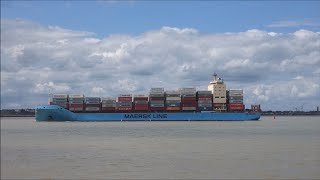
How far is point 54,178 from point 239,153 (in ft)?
45.6

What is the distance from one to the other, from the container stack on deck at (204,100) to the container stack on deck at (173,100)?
4612mm

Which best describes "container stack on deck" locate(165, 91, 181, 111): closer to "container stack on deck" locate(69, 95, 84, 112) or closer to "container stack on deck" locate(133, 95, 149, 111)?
"container stack on deck" locate(133, 95, 149, 111)

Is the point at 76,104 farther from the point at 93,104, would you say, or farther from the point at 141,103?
the point at 141,103

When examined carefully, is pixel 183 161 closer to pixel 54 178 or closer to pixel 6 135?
pixel 54 178

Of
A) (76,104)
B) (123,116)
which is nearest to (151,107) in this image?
(123,116)

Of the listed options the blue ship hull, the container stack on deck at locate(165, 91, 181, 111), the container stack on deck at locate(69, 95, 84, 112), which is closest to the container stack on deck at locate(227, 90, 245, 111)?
the blue ship hull

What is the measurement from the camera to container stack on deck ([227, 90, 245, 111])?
4230 inches

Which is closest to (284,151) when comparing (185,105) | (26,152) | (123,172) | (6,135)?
(123,172)

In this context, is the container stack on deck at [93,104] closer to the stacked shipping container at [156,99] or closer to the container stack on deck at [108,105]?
the container stack on deck at [108,105]

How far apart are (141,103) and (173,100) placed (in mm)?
7290

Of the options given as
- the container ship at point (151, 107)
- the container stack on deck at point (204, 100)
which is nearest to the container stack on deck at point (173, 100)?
the container ship at point (151, 107)

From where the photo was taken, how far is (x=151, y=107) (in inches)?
4136

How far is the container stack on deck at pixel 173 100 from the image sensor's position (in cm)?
10425

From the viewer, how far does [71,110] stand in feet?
350
